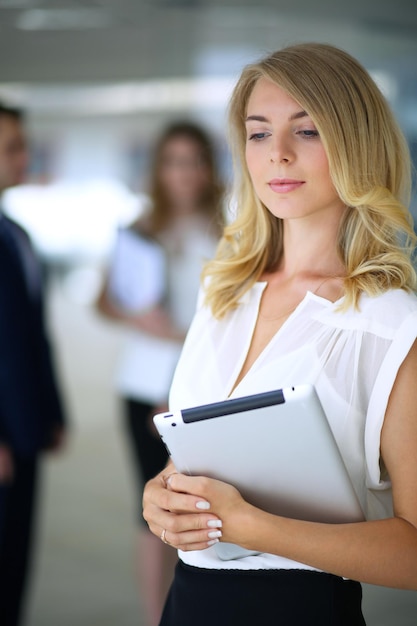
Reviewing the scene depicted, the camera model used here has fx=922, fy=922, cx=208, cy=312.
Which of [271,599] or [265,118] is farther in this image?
[265,118]

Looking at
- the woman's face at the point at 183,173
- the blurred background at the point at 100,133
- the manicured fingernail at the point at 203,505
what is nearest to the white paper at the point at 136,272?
the woman's face at the point at 183,173

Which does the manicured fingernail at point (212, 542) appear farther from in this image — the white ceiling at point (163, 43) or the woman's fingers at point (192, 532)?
the white ceiling at point (163, 43)

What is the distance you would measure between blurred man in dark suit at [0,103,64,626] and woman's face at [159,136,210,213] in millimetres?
627

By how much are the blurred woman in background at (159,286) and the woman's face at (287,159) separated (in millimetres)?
1738

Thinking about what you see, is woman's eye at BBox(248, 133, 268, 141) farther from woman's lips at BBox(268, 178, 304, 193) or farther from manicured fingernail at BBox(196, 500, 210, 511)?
manicured fingernail at BBox(196, 500, 210, 511)

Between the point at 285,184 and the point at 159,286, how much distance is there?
197 centimetres

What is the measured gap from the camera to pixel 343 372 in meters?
1.41

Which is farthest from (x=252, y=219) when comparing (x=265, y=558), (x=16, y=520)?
(x=16, y=520)

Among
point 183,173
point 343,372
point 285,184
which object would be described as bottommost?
point 343,372

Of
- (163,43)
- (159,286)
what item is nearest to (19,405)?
(159,286)

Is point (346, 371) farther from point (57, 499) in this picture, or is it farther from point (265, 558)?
point (57, 499)

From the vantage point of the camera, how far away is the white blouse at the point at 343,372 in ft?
4.48

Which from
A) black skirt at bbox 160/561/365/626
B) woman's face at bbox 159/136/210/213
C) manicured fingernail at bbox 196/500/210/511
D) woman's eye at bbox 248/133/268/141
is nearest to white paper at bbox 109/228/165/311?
woman's face at bbox 159/136/210/213

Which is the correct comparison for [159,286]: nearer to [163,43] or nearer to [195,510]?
[163,43]
